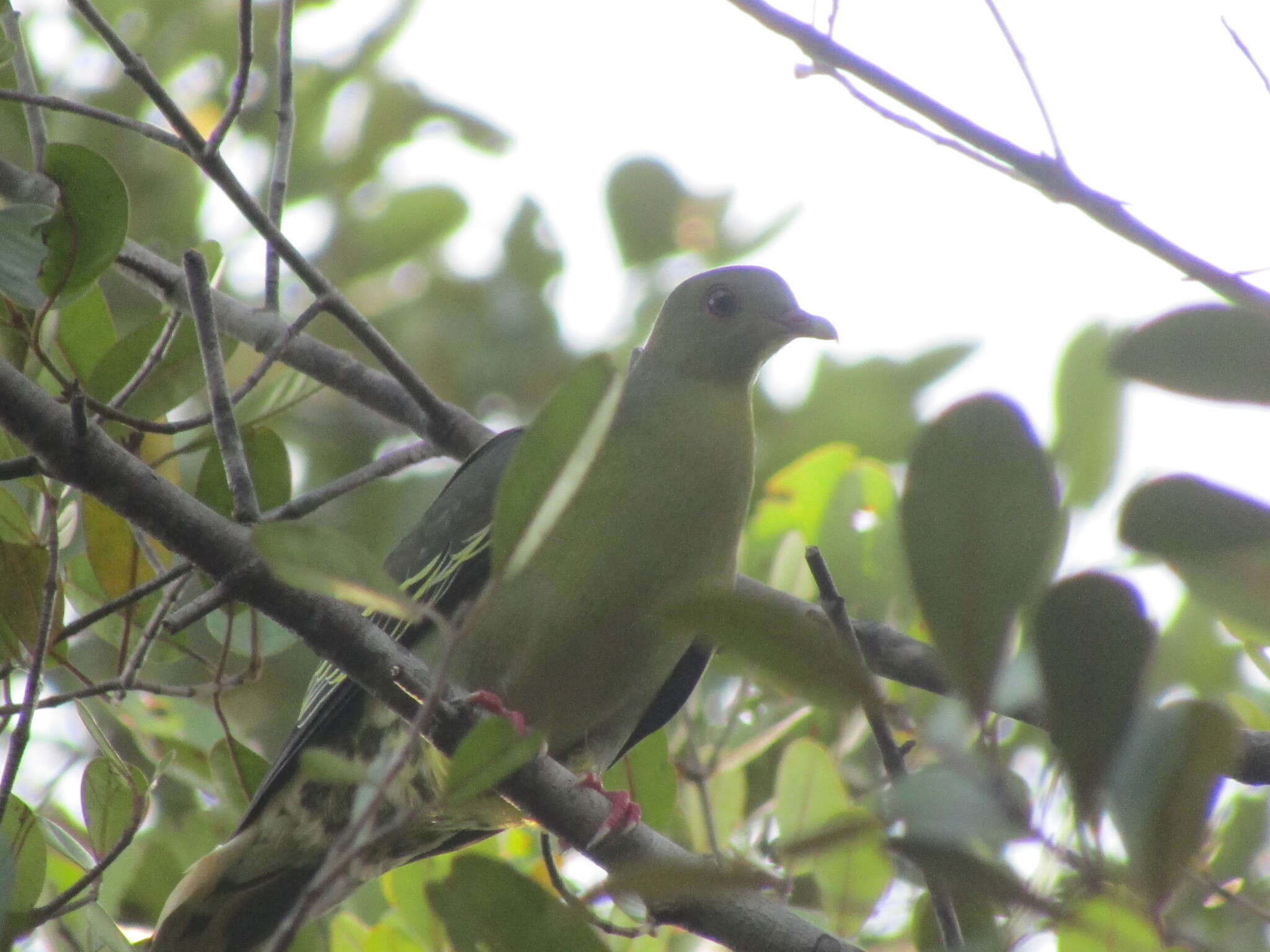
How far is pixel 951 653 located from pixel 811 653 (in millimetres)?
125

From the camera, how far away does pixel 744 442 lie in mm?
3748

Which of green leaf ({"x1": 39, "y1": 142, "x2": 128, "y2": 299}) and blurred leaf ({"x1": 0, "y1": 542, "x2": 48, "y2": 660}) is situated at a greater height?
green leaf ({"x1": 39, "y1": 142, "x2": 128, "y2": 299})

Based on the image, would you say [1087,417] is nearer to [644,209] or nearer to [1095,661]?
[1095,661]

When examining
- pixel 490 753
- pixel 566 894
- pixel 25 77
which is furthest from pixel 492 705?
pixel 25 77

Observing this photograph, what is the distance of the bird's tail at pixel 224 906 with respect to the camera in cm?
299

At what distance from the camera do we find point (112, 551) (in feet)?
9.34

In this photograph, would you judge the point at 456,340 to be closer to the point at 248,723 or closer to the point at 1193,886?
the point at 248,723

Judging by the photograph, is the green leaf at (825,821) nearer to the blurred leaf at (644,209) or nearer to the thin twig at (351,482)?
the thin twig at (351,482)

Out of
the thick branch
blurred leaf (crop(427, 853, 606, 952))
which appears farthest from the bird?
blurred leaf (crop(427, 853, 606, 952))

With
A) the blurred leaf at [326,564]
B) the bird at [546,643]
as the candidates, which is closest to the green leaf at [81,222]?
the blurred leaf at [326,564]

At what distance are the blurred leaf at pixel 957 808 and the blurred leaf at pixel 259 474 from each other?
199 centimetres

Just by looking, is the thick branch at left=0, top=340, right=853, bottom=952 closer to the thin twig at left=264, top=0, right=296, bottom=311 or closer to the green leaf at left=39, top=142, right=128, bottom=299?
the green leaf at left=39, top=142, right=128, bottom=299

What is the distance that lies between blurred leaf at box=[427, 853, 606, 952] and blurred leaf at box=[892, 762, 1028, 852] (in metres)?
0.80

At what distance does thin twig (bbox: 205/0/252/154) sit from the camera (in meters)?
2.39
